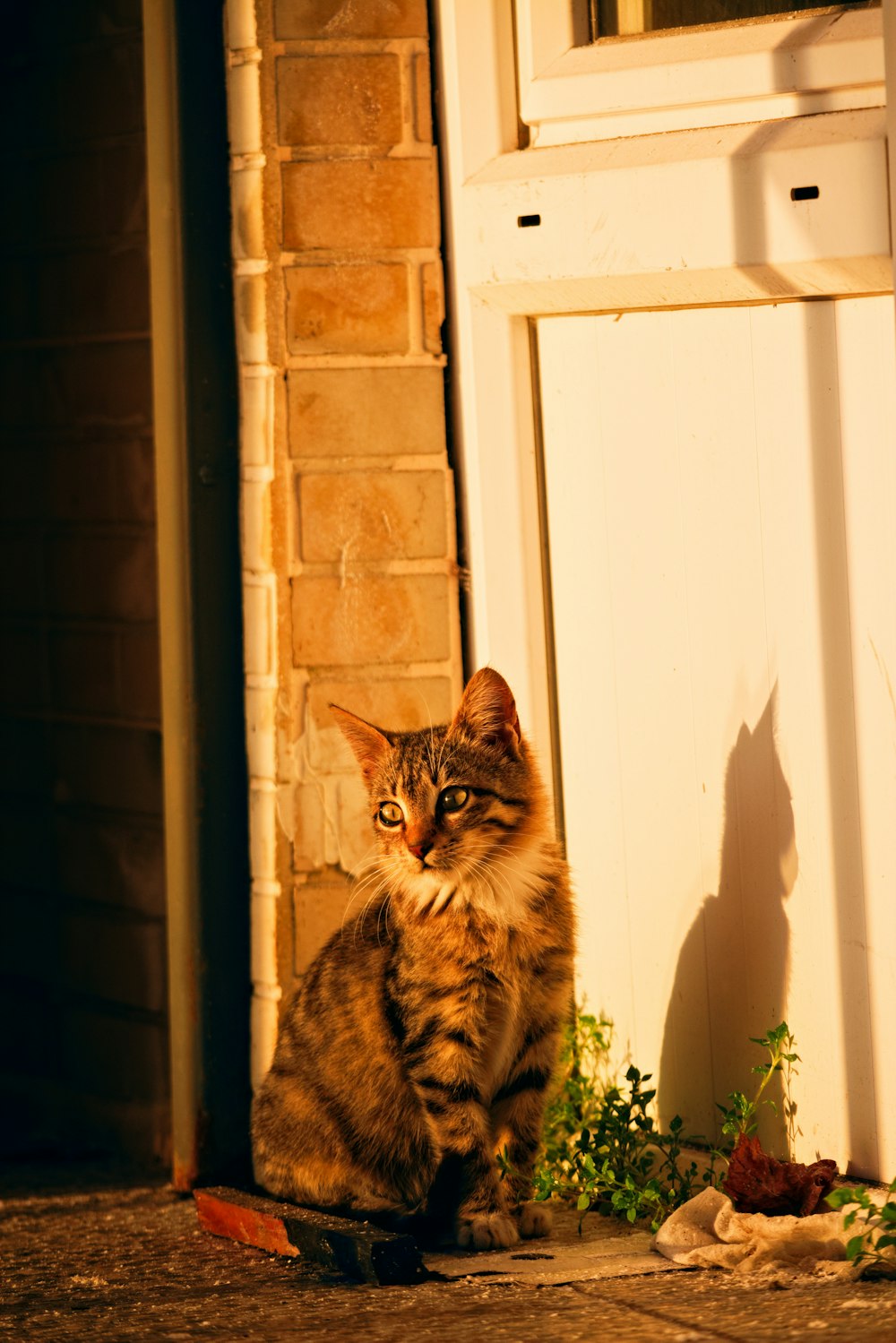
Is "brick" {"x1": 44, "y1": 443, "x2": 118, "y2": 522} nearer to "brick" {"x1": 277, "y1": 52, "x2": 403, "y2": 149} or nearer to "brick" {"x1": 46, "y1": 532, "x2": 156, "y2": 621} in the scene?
"brick" {"x1": 46, "y1": 532, "x2": 156, "y2": 621}

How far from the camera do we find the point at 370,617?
10.6ft

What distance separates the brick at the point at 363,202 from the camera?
3152mm

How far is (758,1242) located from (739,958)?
0.53m

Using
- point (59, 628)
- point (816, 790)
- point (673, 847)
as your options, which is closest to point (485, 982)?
point (673, 847)

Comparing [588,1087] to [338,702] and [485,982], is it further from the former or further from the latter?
[338,702]

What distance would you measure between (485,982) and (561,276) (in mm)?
1252

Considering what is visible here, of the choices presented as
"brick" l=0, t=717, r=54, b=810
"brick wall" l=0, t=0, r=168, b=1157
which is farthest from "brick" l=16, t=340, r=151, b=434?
"brick" l=0, t=717, r=54, b=810

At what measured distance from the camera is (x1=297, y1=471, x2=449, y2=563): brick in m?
3.21

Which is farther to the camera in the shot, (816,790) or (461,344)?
(461,344)

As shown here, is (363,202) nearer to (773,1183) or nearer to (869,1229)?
(773,1183)

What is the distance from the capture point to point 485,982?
2.80 meters

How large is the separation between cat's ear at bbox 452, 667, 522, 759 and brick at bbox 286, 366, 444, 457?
0.60 meters

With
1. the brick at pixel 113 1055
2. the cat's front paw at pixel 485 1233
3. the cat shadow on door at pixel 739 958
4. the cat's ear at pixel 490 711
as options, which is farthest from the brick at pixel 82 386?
the cat's front paw at pixel 485 1233

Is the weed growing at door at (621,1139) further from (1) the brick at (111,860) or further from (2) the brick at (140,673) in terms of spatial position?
(2) the brick at (140,673)
